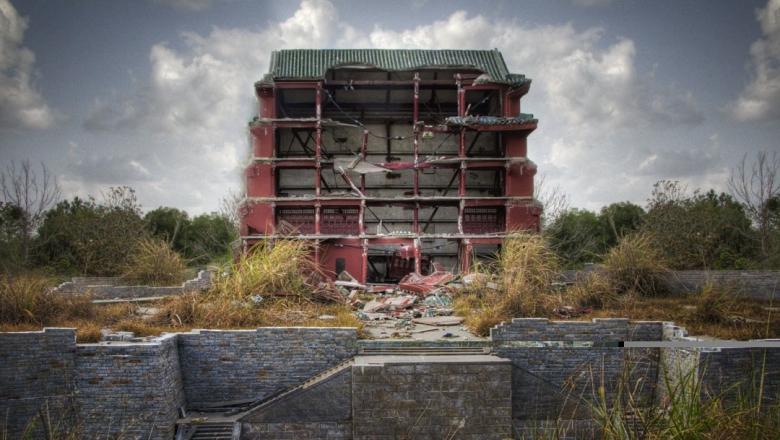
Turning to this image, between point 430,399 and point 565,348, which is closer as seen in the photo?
point 430,399

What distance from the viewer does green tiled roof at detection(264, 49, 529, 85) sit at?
75.8ft

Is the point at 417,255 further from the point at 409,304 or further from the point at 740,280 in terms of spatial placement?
the point at 740,280

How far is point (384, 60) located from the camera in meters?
24.0

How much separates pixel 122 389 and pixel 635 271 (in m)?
14.2

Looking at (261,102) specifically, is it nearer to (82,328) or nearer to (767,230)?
(82,328)

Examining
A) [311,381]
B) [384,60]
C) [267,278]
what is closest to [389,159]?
[384,60]

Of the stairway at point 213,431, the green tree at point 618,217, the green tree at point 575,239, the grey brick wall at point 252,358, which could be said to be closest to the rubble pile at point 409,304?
the grey brick wall at point 252,358

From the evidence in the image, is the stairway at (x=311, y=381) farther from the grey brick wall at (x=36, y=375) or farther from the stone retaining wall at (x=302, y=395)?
the grey brick wall at (x=36, y=375)

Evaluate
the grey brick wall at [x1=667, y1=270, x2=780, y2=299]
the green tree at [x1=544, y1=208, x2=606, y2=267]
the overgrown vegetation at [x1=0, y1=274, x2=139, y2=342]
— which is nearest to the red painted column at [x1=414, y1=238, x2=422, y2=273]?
the green tree at [x1=544, y1=208, x2=606, y2=267]

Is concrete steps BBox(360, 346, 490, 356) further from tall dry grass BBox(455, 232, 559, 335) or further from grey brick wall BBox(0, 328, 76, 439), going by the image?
grey brick wall BBox(0, 328, 76, 439)

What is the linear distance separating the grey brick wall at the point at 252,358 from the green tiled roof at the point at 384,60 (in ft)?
50.4

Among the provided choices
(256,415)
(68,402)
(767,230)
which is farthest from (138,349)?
(767,230)

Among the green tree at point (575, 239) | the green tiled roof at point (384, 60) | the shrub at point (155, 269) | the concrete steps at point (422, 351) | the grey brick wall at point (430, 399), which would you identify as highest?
the green tiled roof at point (384, 60)

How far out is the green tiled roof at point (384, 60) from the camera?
75.8 ft
